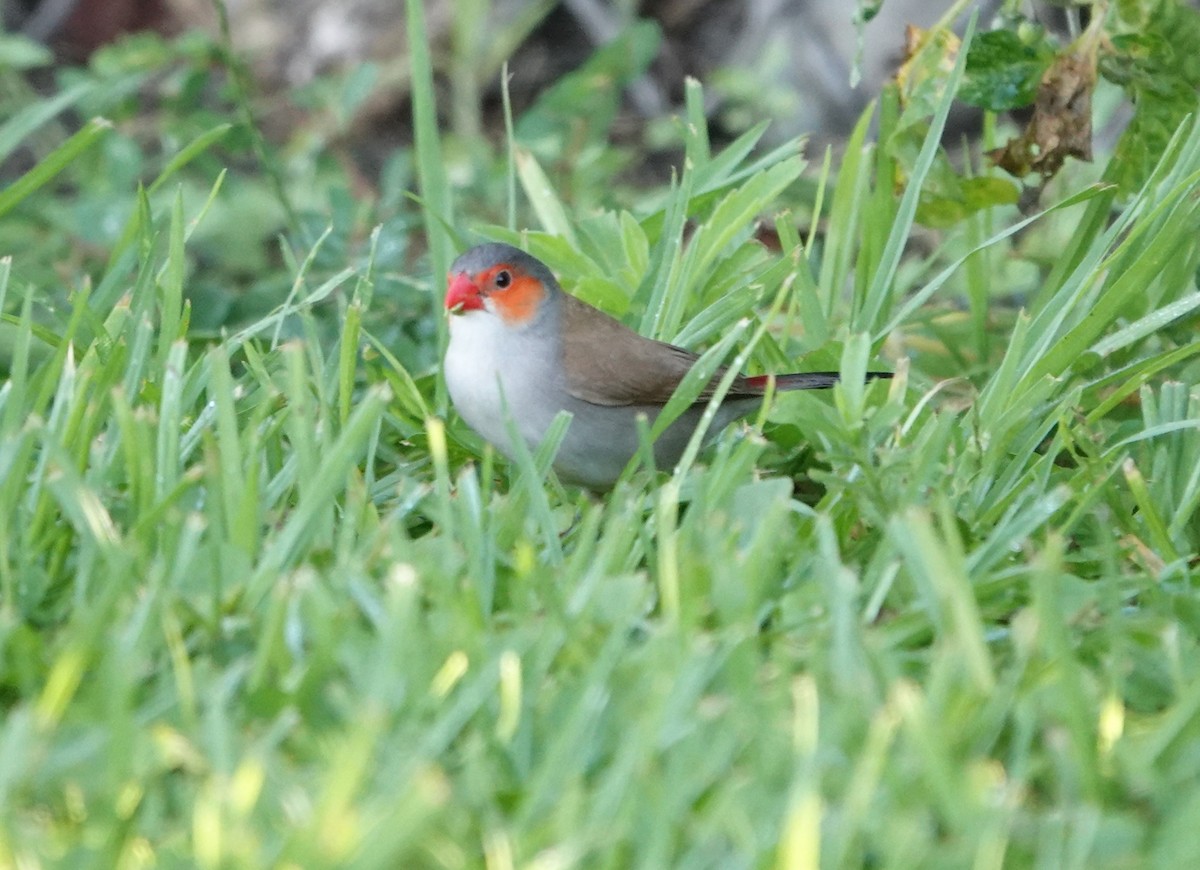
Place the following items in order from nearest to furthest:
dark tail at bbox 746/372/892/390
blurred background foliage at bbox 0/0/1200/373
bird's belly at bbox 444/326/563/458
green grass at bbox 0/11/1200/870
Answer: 1. green grass at bbox 0/11/1200/870
2. bird's belly at bbox 444/326/563/458
3. dark tail at bbox 746/372/892/390
4. blurred background foliage at bbox 0/0/1200/373

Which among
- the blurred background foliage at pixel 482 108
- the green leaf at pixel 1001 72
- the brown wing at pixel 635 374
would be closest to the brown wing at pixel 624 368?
the brown wing at pixel 635 374

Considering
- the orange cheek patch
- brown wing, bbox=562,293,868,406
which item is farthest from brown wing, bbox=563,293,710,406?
the orange cheek patch

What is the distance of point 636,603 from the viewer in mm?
2350

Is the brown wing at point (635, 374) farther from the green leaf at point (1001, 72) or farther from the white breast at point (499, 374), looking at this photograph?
the green leaf at point (1001, 72)

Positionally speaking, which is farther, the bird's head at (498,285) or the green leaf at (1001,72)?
the bird's head at (498,285)

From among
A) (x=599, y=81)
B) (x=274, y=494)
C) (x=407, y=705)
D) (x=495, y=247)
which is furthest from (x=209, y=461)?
(x=599, y=81)

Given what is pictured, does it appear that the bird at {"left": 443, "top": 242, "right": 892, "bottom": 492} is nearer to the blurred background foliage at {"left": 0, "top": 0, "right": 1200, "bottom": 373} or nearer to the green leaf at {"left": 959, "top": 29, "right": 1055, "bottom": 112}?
the blurred background foliage at {"left": 0, "top": 0, "right": 1200, "bottom": 373}

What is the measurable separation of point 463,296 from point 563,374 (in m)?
0.30

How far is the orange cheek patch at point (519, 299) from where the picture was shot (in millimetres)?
3613

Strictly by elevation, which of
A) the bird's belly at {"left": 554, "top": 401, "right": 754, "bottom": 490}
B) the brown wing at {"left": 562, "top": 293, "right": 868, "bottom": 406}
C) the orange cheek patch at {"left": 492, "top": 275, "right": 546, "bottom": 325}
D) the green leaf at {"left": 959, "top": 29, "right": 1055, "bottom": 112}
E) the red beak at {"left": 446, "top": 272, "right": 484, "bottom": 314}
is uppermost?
the green leaf at {"left": 959, "top": 29, "right": 1055, "bottom": 112}

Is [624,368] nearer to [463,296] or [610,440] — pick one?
[610,440]

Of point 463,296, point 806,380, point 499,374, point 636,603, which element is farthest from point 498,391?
point 636,603

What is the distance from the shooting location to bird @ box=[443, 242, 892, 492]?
341cm

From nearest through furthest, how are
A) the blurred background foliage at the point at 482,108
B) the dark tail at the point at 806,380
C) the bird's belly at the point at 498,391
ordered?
1. the bird's belly at the point at 498,391
2. the dark tail at the point at 806,380
3. the blurred background foliage at the point at 482,108
